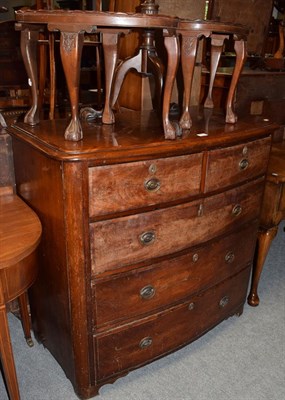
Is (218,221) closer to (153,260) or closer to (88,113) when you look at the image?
(153,260)

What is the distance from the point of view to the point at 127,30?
1651mm

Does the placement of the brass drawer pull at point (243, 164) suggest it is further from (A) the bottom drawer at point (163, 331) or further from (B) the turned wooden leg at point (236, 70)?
(A) the bottom drawer at point (163, 331)

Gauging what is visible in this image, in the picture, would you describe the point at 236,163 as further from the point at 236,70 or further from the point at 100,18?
the point at 100,18

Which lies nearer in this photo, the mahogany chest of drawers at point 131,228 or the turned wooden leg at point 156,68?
the mahogany chest of drawers at point 131,228

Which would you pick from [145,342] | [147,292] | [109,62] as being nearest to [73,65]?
[109,62]

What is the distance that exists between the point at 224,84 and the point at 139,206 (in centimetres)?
199

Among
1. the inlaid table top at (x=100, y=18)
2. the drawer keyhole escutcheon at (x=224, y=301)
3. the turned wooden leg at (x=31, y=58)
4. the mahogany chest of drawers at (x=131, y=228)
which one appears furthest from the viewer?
the drawer keyhole escutcheon at (x=224, y=301)

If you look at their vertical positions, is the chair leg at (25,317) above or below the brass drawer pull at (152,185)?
below

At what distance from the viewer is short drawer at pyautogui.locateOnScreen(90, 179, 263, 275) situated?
146 centimetres

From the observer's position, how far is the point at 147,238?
154 centimetres

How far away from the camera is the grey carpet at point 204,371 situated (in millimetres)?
1818

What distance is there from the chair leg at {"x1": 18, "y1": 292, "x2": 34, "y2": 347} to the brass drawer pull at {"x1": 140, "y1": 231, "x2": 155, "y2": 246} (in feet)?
2.54

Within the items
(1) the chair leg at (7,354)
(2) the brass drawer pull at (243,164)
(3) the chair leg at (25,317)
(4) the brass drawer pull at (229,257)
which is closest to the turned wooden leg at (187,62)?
(2) the brass drawer pull at (243,164)

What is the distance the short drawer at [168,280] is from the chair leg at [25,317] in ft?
1.84
